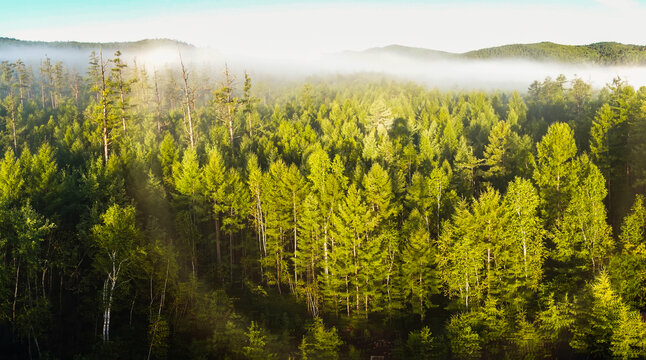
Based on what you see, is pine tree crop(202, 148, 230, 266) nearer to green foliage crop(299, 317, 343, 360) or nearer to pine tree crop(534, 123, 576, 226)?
green foliage crop(299, 317, 343, 360)

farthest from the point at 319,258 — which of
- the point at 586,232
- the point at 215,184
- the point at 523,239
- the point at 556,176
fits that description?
the point at 556,176

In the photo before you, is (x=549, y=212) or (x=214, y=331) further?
(x=549, y=212)

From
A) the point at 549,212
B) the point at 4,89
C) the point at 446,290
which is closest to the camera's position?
the point at 446,290

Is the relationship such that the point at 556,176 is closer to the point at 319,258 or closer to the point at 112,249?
the point at 319,258

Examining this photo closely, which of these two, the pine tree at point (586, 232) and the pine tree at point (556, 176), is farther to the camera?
the pine tree at point (556, 176)

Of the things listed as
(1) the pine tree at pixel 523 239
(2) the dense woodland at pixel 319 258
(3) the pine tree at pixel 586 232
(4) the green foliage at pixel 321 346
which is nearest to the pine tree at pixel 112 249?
(2) the dense woodland at pixel 319 258

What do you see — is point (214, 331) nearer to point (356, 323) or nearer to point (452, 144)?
point (356, 323)

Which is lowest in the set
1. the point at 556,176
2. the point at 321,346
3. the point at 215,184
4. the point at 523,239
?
the point at 321,346

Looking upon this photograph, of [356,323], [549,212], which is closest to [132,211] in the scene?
[356,323]

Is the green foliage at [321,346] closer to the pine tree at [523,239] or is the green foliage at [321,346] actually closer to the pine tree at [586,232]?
the pine tree at [523,239]

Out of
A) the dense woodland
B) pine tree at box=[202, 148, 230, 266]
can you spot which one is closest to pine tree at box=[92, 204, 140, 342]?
the dense woodland

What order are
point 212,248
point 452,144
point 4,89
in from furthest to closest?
point 4,89
point 452,144
point 212,248
